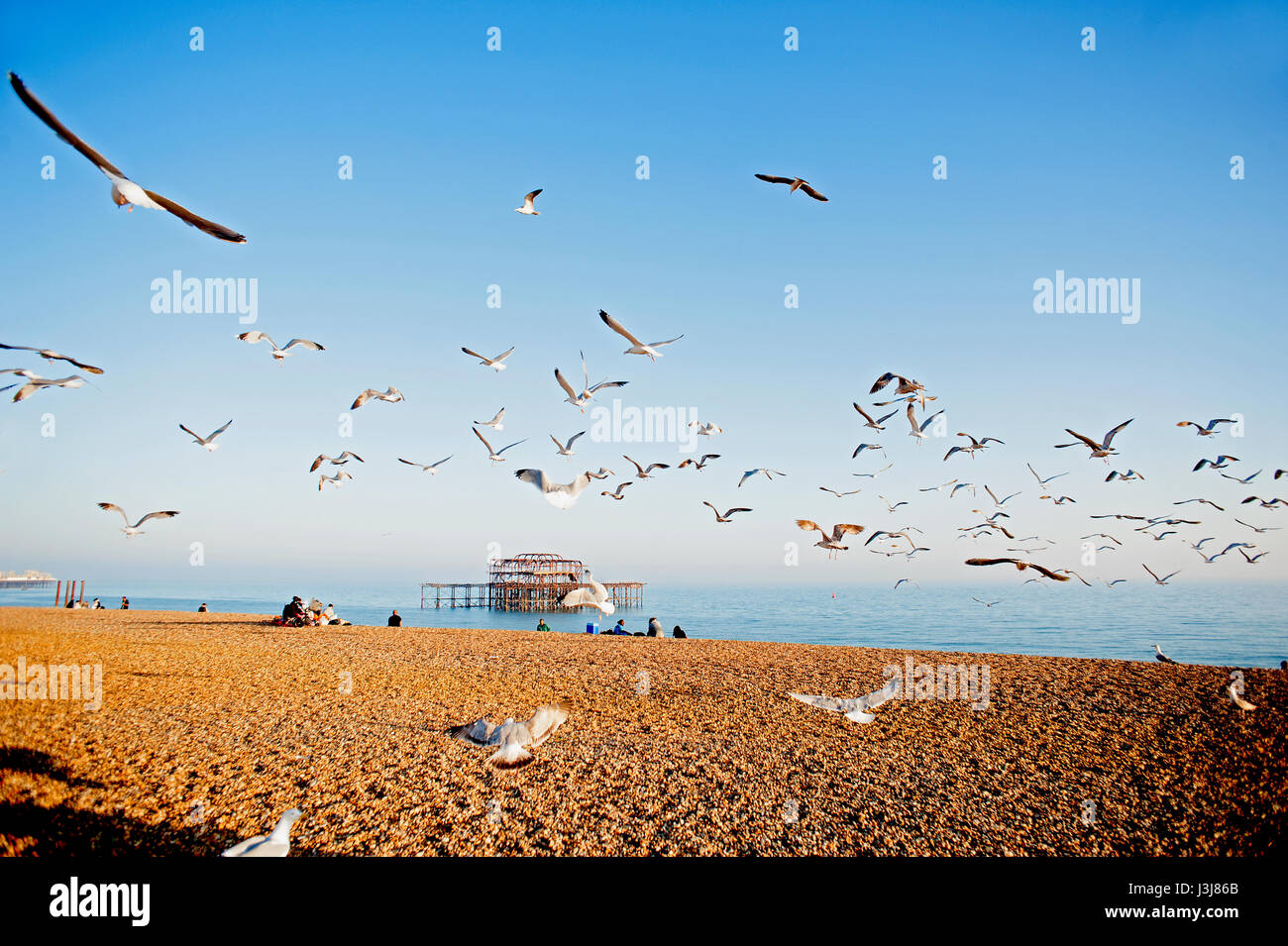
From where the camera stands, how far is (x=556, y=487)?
28.5ft

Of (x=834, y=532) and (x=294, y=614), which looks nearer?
(x=834, y=532)

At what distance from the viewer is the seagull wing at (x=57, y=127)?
3.24 metres

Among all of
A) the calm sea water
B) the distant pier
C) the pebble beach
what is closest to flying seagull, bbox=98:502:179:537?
the pebble beach

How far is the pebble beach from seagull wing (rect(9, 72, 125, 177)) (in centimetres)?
556

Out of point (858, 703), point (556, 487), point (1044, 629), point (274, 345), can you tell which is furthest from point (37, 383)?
point (1044, 629)

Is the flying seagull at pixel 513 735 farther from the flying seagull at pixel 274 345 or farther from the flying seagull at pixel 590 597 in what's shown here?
the flying seagull at pixel 274 345

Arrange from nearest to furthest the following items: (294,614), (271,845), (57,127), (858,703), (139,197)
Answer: (57,127) < (139,197) < (271,845) < (858,703) < (294,614)

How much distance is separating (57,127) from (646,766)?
25.5 feet

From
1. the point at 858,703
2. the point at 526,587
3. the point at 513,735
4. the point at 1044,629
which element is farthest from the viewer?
the point at 526,587

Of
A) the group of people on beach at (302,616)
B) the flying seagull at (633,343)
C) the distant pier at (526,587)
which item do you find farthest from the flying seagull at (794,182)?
the distant pier at (526,587)

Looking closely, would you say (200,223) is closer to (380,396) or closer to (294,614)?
(380,396)
